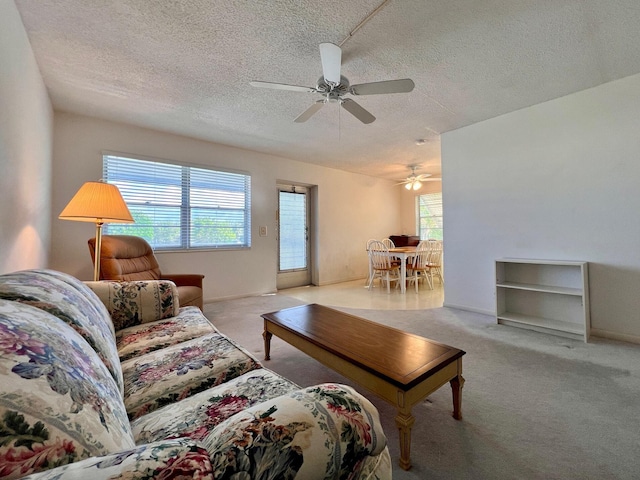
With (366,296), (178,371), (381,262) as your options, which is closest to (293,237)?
(381,262)

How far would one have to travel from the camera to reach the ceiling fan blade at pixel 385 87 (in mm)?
2005

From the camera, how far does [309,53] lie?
7.16 feet

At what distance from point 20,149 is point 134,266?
142 centimetres

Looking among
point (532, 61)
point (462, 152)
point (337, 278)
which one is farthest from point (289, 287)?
point (532, 61)

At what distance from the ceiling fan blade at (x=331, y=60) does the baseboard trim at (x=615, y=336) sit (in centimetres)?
339

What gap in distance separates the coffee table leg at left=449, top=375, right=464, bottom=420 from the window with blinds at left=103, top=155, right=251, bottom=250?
12.1 ft

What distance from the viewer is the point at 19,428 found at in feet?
1.45

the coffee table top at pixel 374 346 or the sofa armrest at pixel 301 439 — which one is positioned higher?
the sofa armrest at pixel 301 439

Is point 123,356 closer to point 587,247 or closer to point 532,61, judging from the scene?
point 532,61

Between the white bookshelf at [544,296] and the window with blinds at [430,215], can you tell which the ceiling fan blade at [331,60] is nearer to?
the white bookshelf at [544,296]

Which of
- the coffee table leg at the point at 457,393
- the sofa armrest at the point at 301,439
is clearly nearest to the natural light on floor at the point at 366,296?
the coffee table leg at the point at 457,393

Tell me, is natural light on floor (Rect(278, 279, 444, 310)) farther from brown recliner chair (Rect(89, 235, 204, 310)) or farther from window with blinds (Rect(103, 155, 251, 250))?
brown recliner chair (Rect(89, 235, 204, 310))

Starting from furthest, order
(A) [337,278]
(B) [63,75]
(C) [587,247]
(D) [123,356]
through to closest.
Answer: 1. (A) [337,278]
2. (C) [587,247]
3. (B) [63,75]
4. (D) [123,356]

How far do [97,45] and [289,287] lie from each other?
4.25 m
